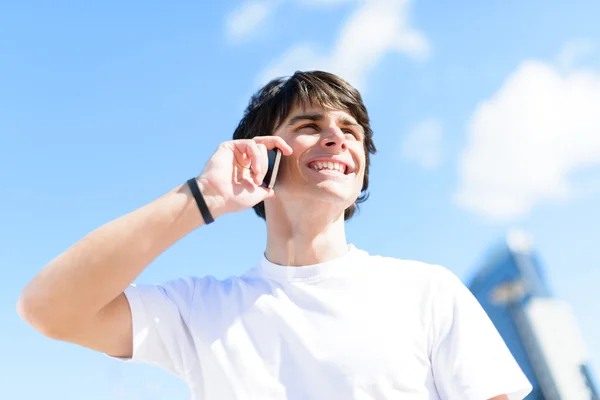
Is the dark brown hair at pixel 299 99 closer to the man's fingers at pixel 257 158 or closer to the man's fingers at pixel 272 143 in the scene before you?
the man's fingers at pixel 272 143

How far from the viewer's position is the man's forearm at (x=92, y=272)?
85.6 inches

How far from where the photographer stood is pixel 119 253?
7.22ft

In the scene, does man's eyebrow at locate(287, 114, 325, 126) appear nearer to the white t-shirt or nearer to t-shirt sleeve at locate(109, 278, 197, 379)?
the white t-shirt

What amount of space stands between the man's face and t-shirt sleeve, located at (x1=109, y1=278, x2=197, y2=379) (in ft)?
2.60

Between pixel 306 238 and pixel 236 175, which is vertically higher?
pixel 236 175

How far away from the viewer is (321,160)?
2.93 metres

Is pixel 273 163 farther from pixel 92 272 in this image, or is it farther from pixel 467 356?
pixel 467 356

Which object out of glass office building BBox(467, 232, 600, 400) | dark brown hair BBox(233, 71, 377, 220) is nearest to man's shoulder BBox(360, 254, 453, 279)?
dark brown hair BBox(233, 71, 377, 220)

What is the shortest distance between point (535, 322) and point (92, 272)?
41.2m

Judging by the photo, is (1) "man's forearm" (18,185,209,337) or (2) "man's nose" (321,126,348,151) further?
(2) "man's nose" (321,126,348,151)

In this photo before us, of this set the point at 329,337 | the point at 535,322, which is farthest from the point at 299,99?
the point at 535,322

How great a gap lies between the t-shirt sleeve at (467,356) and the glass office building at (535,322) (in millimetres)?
35935

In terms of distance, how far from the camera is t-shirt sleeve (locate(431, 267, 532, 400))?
2.41m

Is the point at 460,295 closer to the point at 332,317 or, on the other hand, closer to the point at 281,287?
the point at 332,317
